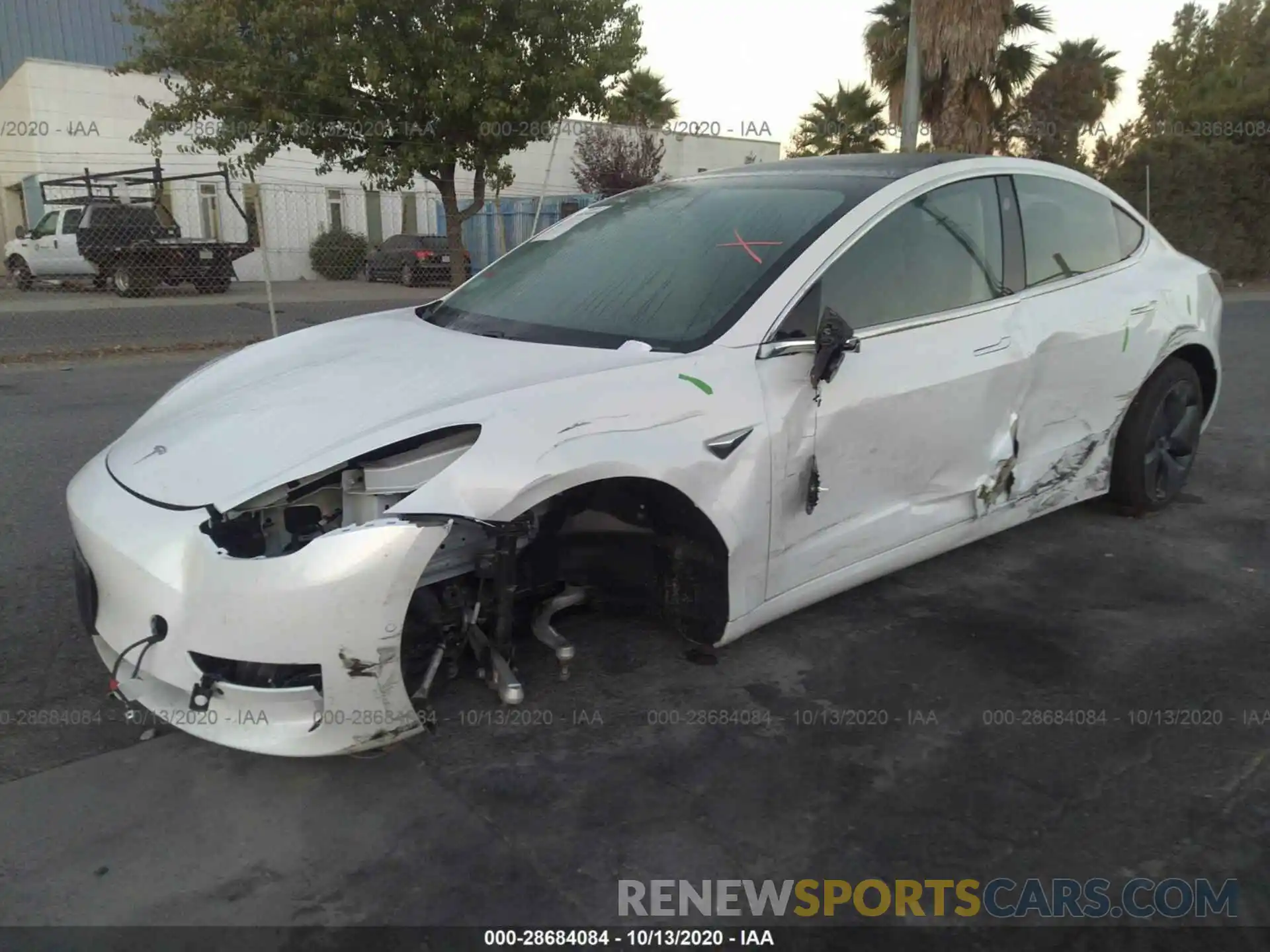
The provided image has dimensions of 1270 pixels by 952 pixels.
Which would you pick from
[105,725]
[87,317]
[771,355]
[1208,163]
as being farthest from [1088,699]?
[1208,163]

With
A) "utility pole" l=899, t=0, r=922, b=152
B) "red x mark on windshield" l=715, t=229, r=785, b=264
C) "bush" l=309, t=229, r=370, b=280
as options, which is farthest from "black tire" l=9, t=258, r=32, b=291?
"red x mark on windshield" l=715, t=229, r=785, b=264

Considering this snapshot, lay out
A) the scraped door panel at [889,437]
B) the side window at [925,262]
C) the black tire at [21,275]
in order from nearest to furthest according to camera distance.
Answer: the scraped door panel at [889,437] → the side window at [925,262] → the black tire at [21,275]

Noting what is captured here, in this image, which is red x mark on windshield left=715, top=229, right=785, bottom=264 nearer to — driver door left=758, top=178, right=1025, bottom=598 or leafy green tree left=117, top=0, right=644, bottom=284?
driver door left=758, top=178, right=1025, bottom=598

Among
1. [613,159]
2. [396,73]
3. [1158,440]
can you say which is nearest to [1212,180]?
[613,159]

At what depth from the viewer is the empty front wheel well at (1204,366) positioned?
446 cm

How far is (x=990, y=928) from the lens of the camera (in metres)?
2.07

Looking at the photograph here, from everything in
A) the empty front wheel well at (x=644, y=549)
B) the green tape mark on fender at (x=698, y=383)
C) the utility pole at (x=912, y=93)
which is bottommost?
the empty front wheel well at (x=644, y=549)

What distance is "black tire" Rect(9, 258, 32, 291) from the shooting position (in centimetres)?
1983

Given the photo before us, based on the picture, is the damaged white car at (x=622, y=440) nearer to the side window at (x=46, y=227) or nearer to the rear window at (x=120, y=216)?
the rear window at (x=120, y=216)

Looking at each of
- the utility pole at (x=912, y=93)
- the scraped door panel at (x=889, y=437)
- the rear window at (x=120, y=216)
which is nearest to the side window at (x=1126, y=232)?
the scraped door panel at (x=889, y=437)

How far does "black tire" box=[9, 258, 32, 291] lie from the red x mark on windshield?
823 inches

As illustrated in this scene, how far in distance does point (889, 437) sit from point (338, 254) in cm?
2237

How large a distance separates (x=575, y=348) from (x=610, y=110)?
42.4ft

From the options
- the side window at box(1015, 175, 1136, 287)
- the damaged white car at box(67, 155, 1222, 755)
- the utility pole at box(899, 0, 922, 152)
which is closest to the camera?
the damaged white car at box(67, 155, 1222, 755)
